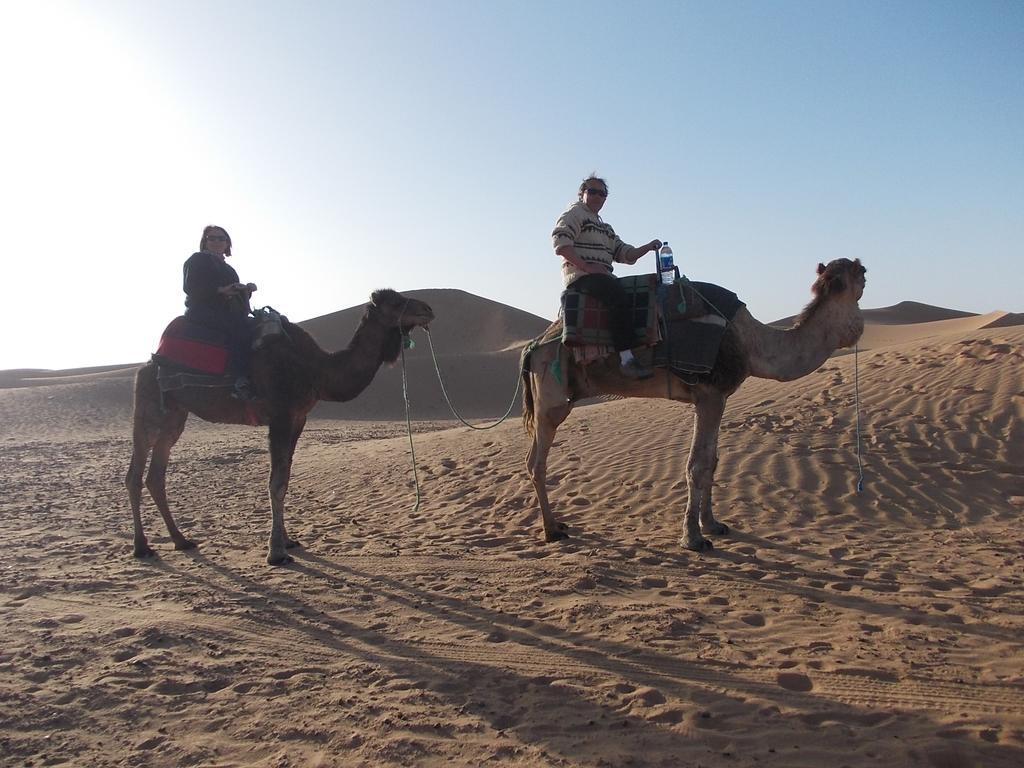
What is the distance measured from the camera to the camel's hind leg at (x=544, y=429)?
7.21 metres

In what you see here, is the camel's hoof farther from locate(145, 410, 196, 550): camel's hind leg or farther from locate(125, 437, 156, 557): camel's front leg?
locate(125, 437, 156, 557): camel's front leg

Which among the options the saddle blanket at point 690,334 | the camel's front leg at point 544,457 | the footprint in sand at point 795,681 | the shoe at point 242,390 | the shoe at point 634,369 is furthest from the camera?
the camel's front leg at point 544,457

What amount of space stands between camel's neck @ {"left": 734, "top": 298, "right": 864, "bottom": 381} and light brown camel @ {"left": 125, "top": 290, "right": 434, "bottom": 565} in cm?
300

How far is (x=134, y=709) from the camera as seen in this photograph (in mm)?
3934

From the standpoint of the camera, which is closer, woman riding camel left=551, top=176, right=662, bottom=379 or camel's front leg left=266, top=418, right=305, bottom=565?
woman riding camel left=551, top=176, right=662, bottom=379

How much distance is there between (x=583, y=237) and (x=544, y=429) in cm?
190

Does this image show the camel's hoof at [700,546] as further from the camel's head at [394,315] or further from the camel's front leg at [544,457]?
the camel's head at [394,315]

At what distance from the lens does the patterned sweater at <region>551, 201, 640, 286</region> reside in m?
6.71

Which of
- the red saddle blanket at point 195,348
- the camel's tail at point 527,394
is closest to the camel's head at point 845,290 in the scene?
the camel's tail at point 527,394

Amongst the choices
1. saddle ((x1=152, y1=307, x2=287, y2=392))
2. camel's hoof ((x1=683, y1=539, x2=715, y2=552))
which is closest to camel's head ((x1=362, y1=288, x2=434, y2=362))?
saddle ((x1=152, y1=307, x2=287, y2=392))

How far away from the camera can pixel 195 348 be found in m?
7.01

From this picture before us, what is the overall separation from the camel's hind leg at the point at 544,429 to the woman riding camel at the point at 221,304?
2.78m

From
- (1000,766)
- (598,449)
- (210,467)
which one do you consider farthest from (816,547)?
(210,467)

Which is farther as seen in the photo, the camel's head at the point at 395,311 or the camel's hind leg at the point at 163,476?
the camel's hind leg at the point at 163,476
